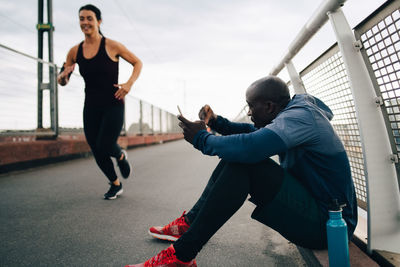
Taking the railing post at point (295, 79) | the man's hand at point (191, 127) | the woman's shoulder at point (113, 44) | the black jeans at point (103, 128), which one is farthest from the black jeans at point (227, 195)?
the woman's shoulder at point (113, 44)

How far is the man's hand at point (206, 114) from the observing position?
2385 millimetres

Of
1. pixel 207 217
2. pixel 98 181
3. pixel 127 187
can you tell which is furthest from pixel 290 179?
pixel 98 181

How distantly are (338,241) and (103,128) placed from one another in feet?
8.06

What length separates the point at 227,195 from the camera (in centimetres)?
155

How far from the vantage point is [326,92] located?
215 cm

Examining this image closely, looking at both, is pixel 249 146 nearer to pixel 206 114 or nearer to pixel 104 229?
pixel 206 114

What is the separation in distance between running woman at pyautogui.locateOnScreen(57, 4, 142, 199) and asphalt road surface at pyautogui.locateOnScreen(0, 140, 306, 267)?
508 millimetres

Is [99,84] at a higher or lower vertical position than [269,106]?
higher

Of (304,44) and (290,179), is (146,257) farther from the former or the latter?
(304,44)

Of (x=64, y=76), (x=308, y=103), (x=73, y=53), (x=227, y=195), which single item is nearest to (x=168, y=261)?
(x=227, y=195)

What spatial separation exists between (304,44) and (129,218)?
196cm

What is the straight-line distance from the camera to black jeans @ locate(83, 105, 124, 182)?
3145 millimetres

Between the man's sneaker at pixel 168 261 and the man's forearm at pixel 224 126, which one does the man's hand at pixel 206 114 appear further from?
the man's sneaker at pixel 168 261

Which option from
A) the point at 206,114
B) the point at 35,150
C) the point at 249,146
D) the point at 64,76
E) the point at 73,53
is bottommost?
the point at 249,146
